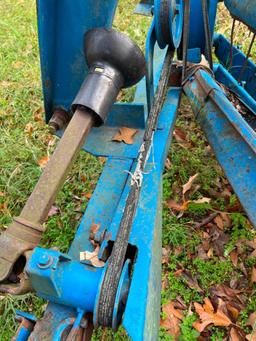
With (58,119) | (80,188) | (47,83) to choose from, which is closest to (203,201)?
(80,188)

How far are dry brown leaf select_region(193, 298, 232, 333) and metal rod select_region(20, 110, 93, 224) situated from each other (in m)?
1.31

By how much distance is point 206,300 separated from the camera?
2.25 meters

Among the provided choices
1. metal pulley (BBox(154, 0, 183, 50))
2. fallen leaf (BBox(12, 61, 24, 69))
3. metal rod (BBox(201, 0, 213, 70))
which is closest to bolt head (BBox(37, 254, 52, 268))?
metal pulley (BBox(154, 0, 183, 50))

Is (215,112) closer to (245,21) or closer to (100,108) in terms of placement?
(245,21)

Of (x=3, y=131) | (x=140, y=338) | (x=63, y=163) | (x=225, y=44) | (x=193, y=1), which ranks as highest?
(x=225, y=44)

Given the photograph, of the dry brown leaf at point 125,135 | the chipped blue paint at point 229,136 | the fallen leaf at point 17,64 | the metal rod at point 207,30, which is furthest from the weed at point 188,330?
the fallen leaf at point 17,64

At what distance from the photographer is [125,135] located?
2.11 meters

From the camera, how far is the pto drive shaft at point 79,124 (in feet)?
3.73

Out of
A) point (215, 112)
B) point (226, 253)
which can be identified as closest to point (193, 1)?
point (215, 112)

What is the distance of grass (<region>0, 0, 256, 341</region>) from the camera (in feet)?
7.46

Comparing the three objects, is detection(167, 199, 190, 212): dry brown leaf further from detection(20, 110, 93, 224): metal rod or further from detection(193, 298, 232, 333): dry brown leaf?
detection(20, 110, 93, 224): metal rod

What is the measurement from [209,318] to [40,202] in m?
1.37

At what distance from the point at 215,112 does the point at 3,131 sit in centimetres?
201

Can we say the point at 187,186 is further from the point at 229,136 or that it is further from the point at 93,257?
the point at 93,257
